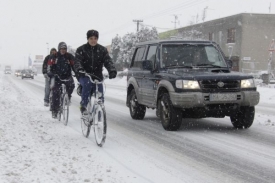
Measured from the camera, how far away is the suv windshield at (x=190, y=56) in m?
7.91

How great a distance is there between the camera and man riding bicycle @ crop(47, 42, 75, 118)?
9.05 m

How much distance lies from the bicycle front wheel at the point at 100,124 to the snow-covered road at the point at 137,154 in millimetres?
168

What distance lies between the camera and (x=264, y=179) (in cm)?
430

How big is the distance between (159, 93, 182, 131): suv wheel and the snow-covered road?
0.52 feet

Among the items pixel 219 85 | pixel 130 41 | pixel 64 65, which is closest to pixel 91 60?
pixel 219 85

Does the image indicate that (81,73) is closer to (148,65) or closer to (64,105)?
(148,65)

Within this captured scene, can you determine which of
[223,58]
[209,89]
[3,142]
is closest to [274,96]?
[223,58]

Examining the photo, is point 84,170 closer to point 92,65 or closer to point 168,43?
point 92,65

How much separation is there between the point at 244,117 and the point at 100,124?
131 inches

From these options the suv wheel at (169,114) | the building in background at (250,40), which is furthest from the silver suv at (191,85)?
the building in background at (250,40)

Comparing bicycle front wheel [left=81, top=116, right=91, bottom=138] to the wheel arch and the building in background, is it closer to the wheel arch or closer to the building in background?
the wheel arch

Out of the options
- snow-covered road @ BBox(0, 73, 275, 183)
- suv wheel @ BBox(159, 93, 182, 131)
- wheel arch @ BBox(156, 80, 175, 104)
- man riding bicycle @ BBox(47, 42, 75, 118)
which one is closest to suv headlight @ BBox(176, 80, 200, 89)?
wheel arch @ BBox(156, 80, 175, 104)

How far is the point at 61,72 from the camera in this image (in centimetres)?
915

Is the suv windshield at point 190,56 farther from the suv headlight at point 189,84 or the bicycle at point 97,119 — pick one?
the bicycle at point 97,119
